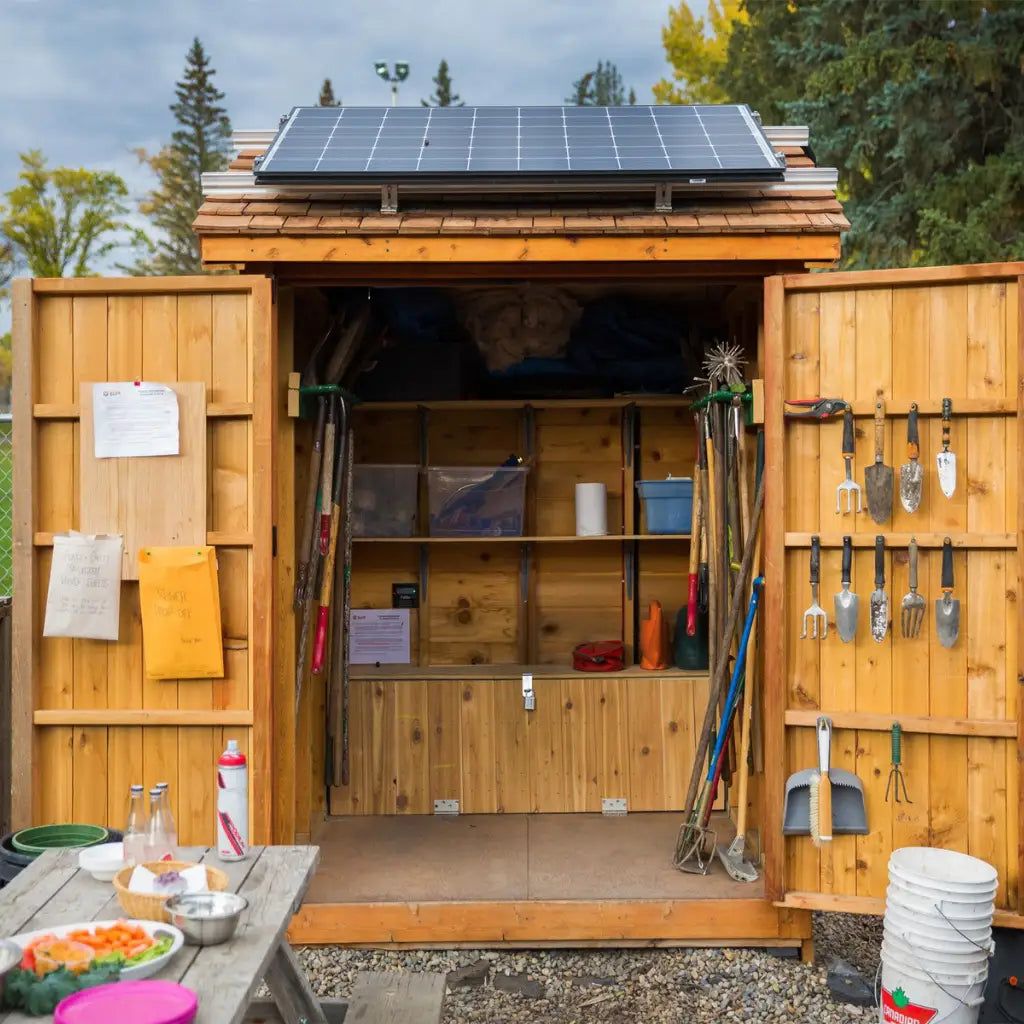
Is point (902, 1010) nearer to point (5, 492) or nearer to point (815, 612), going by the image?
point (815, 612)

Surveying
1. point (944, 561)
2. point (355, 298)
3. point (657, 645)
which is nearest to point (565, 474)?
point (657, 645)

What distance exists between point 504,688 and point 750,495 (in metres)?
1.48

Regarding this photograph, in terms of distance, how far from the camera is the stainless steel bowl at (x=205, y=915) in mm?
2062

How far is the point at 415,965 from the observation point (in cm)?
381

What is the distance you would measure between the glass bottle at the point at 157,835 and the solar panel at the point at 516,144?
7.22ft

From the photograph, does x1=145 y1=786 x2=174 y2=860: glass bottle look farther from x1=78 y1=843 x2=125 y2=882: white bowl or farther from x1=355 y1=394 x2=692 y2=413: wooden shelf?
x1=355 y1=394 x2=692 y2=413: wooden shelf

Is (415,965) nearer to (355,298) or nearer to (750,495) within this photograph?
(750,495)

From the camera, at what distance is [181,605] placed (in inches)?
143

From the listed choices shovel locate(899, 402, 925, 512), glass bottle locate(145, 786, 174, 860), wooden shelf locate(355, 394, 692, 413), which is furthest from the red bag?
glass bottle locate(145, 786, 174, 860)

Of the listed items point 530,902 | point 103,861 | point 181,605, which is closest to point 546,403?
point 181,605

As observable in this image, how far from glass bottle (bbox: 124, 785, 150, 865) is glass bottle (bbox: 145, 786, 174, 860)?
11 mm

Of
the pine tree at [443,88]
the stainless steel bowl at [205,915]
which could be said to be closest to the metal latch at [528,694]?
the stainless steel bowl at [205,915]

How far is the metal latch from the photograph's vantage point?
16.0ft

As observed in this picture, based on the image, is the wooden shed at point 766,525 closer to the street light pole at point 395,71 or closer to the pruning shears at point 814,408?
the pruning shears at point 814,408
